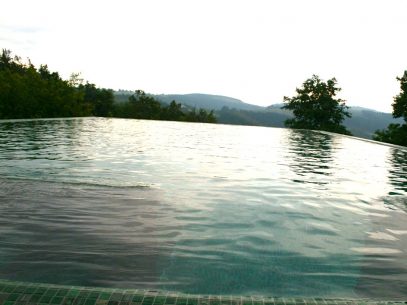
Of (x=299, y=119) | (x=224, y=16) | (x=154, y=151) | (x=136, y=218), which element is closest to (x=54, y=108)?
(x=224, y=16)

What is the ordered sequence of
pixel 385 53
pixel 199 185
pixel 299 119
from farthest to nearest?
pixel 299 119
pixel 385 53
pixel 199 185

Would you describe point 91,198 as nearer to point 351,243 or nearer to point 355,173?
point 351,243

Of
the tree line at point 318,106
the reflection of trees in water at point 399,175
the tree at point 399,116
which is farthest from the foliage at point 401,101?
the reflection of trees in water at point 399,175

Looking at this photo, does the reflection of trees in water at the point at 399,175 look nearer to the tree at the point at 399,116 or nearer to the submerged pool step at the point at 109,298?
the submerged pool step at the point at 109,298

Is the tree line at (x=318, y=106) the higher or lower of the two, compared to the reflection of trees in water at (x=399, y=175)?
higher

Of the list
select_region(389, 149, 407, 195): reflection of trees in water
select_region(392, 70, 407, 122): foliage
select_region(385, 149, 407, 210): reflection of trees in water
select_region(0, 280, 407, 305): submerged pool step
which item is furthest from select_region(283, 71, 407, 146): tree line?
select_region(0, 280, 407, 305): submerged pool step

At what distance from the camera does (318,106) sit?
4700cm

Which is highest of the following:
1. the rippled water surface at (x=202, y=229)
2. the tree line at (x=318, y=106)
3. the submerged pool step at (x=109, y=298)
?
the tree line at (x=318, y=106)

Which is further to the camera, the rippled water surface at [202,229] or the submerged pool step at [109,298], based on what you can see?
the rippled water surface at [202,229]

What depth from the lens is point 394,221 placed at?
5449mm

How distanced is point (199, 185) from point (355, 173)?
472cm

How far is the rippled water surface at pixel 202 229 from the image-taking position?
329cm

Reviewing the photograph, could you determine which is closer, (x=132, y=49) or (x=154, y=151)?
(x=154, y=151)

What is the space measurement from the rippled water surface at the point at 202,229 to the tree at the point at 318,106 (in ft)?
127
